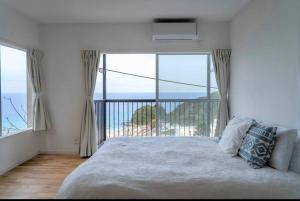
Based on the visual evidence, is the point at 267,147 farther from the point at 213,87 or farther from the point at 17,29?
the point at 17,29

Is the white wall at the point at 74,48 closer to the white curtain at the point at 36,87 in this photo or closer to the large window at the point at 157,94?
the white curtain at the point at 36,87

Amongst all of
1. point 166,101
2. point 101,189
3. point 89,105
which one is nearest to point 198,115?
point 166,101

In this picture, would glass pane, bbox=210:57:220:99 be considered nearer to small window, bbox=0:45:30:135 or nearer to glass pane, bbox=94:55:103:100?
glass pane, bbox=94:55:103:100

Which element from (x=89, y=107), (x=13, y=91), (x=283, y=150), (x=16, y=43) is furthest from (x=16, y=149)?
(x=283, y=150)

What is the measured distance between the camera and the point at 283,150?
209cm

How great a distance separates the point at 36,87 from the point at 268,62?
12.0 ft

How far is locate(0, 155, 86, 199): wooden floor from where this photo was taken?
2.88 m

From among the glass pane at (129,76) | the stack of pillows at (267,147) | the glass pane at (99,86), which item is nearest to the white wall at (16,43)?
the glass pane at (99,86)

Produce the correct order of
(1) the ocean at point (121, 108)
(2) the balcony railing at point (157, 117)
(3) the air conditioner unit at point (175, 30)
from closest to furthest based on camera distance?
(3) the air conditioner unit at point (175, 30) → (2) the balcony railing at point (157, 117) → (1) the ocean at point (121, 108)

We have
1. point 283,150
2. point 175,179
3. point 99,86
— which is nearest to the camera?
point 175,179

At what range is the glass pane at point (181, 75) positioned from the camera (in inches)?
183

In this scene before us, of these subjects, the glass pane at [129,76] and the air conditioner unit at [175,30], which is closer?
the air conditioner unit at [175,30]

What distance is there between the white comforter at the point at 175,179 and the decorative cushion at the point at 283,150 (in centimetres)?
9

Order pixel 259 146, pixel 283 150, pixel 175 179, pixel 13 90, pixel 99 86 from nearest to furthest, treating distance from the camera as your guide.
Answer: pixel 175 179 → pixel 283 150 → pixel 259 146 → pixel 13 90 → pixel 99 86
